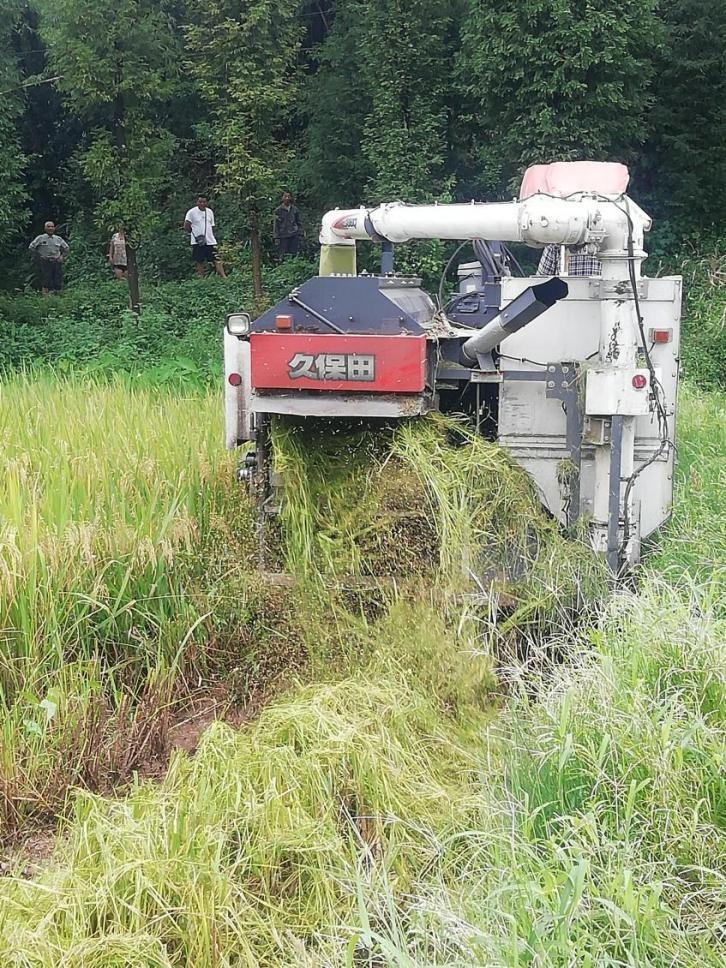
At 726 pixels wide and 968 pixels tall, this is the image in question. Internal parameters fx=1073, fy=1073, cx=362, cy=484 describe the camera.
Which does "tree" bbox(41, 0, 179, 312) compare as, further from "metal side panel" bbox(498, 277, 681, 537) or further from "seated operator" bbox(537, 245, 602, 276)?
"metal side panel" bbox(498, 277, 681, 537)

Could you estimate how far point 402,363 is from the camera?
13.7 feet

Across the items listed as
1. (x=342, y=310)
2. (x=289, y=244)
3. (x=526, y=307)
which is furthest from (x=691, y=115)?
(x=342, y=310)

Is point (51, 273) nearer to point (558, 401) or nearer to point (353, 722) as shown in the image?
point (558, 401)

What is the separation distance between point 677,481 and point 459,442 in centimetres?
212

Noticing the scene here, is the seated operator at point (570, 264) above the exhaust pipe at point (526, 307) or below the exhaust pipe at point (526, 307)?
above

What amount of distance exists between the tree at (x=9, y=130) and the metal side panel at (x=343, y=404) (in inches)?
417

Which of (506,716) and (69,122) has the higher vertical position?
(69,122)

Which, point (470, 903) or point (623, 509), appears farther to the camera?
point (623, 509)

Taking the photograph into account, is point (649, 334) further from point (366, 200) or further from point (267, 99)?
point (366, 200)

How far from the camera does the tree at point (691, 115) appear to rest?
14.0 metres

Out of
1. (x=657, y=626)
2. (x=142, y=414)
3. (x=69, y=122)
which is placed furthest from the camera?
(x=69, y=122)

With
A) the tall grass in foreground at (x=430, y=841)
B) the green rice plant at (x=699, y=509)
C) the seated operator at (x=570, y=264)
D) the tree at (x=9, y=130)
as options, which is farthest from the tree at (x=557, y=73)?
the tall grass in foreground at (x=430, y=841)

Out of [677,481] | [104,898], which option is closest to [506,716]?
[104,898]

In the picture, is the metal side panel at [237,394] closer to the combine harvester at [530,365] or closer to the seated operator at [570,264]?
the combine harvester at [530,365]
